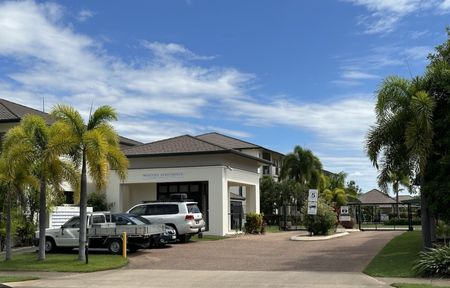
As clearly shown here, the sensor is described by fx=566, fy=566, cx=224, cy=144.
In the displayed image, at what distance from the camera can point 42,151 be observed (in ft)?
66.8

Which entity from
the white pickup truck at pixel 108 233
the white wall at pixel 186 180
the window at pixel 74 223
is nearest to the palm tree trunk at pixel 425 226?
the white pickup truck at pixel 108 233

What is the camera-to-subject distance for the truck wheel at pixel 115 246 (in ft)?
75.0

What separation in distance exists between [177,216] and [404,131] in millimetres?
12196

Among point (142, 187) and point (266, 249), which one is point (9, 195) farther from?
point (142, 187)

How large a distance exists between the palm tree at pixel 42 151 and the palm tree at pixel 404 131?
11110 millimetres

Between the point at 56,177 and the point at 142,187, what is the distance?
18.2 metres

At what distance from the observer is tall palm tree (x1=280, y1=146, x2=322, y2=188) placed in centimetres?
5891

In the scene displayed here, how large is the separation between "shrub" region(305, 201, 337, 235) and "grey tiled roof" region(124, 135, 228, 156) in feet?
21.5

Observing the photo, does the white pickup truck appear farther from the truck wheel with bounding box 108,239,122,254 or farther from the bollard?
the bollard

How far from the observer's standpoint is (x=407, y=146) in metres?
18.8

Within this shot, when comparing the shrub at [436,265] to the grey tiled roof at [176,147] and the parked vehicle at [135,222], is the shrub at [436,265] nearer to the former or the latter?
the parked vehicle at [135,222]

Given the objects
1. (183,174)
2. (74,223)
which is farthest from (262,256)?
(183,174)

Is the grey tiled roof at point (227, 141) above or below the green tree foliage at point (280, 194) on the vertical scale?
above

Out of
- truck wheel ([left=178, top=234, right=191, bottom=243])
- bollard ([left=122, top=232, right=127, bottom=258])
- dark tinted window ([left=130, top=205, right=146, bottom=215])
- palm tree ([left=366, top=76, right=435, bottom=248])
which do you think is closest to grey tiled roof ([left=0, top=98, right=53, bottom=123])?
dark tinted window ([left=130, top=205, right=146, bottom=215])
